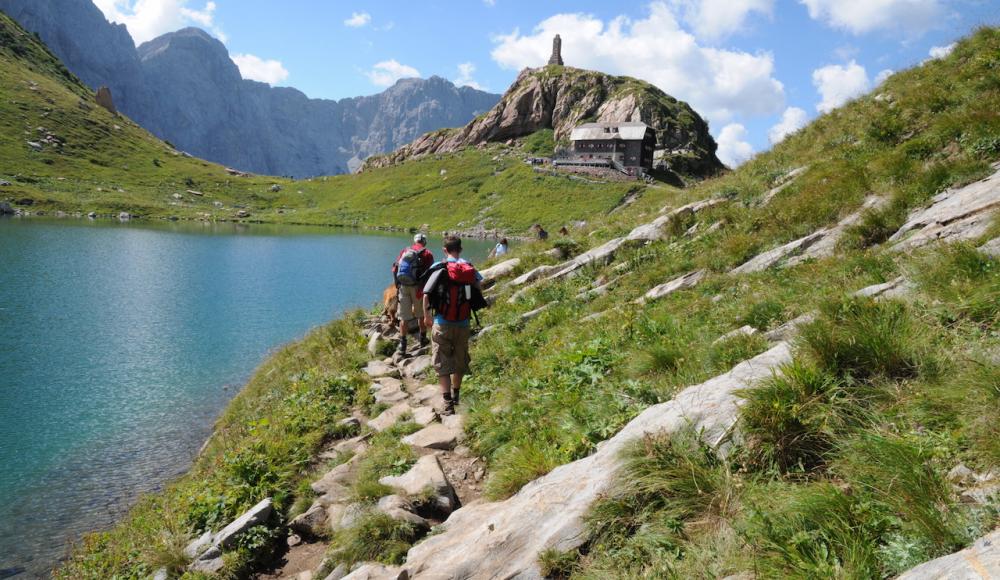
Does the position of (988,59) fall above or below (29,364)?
above

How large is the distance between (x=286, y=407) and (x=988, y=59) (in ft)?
71.6

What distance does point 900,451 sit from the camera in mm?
4016

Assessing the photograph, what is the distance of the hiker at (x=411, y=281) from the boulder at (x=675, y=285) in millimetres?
5947

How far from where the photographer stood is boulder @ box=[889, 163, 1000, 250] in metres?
8.12

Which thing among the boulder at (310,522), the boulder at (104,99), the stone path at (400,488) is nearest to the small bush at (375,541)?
the stone path at (400,488)

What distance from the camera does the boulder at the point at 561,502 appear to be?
17.0ft

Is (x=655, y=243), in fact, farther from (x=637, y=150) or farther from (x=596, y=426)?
(x=637, y=150)

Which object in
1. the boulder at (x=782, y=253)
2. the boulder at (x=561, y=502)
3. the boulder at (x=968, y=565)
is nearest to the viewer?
the boulder at (x=968, y=565)

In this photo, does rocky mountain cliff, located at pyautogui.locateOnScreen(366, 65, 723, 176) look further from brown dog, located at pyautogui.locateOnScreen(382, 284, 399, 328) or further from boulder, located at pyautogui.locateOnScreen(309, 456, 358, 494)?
boulder, located at pyautogui.locateOnScreen(309, 456, 358, 494)

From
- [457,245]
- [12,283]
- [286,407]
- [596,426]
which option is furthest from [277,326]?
[596,426]

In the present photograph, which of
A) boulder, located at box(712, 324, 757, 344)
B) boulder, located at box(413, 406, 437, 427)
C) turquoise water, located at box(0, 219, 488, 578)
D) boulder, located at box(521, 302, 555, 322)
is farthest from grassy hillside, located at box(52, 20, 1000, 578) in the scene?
turquoise water, located at box(0, 219, 488, 578)

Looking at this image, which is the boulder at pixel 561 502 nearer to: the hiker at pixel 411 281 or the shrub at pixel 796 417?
the shrub at pixel 796 417

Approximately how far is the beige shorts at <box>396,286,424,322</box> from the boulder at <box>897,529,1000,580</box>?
1396 cm

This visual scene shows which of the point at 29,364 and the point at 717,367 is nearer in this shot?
the point at 717,367
